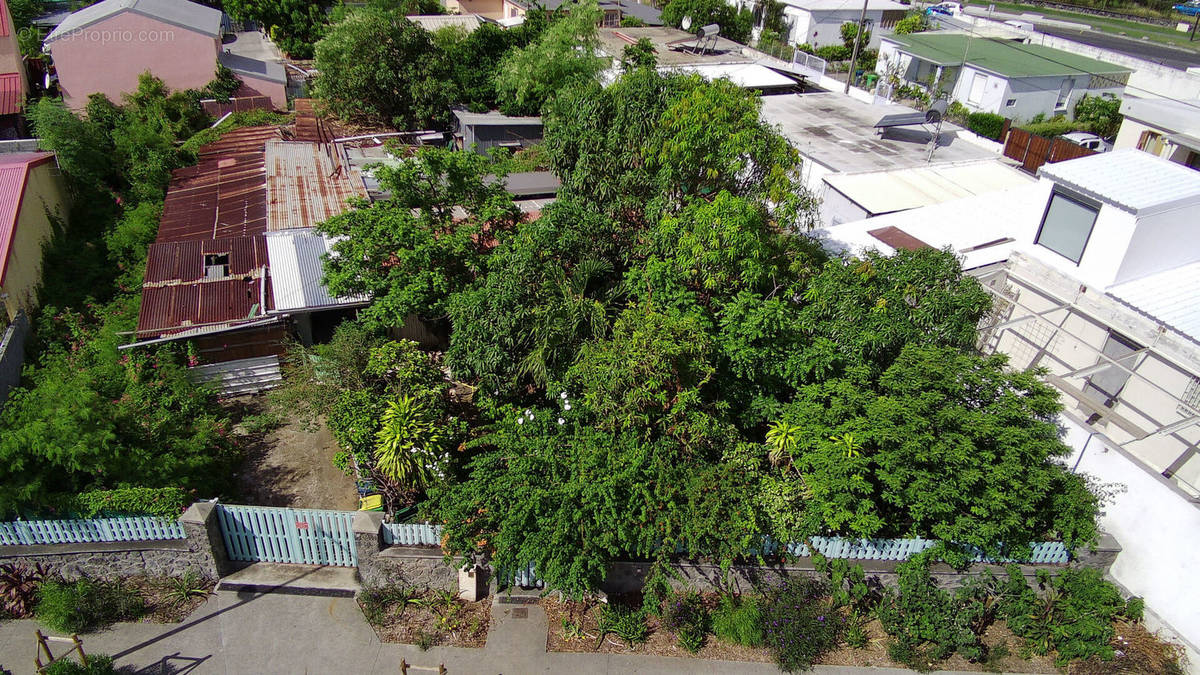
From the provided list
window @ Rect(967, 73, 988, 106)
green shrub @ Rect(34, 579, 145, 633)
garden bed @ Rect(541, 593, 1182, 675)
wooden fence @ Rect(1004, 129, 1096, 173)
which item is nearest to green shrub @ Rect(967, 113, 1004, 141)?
window @ Rect(967, 73, 988, 106)

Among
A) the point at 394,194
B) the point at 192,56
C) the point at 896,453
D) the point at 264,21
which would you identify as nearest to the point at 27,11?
the point at 264,21

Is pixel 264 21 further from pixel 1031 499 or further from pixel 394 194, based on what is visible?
pixel 1031 499

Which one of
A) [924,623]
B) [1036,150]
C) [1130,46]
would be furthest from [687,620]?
[1130,46]

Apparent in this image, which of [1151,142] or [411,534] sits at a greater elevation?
[1151,142]

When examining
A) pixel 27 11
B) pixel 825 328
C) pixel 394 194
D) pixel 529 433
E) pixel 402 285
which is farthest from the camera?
pixel 27 11

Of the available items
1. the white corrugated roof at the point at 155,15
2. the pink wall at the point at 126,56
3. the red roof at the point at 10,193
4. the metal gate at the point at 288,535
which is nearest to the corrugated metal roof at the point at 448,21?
the white corrugated roof at the point at 155,15

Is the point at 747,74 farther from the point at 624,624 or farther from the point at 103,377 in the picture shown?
the point at 103,377
